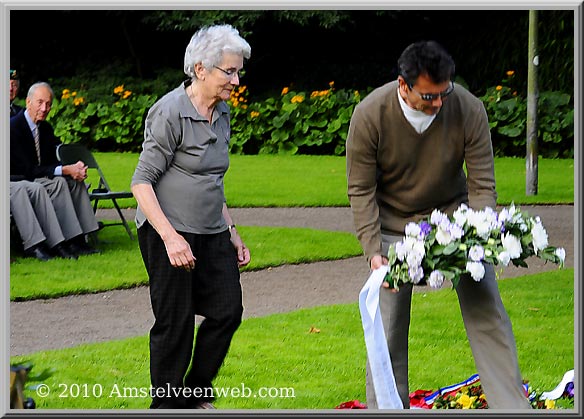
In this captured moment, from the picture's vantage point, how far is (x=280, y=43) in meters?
21.0

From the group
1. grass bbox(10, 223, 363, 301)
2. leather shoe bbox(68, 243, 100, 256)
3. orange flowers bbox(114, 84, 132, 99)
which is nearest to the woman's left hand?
grass bbox(10, 223, 363, 301)

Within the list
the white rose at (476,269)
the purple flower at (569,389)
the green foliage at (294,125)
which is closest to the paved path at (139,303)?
the purple flower at (569,389)

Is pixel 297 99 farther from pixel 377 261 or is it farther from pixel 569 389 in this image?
pixel 377 261

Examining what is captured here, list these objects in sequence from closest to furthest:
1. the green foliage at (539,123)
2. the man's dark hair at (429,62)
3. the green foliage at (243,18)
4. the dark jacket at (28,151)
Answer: the man's dark hair at (429,62) → the dark jacket at (28,151) → the green foliage at (539,123) → the green foliage at (243,18)

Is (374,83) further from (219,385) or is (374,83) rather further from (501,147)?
(219,385)

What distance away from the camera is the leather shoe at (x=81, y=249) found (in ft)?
30.7

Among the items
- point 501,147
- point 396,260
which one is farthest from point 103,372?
point 501,147

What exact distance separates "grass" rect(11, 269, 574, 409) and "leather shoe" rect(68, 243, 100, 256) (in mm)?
2740

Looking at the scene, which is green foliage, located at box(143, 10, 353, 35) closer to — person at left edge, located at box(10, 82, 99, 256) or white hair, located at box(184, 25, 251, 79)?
person at left edge, located at box(10, 82, 99, 256)

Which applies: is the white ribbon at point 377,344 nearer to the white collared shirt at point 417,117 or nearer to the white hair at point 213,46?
the white collared shirt at point 417,117

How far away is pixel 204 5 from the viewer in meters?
4.55

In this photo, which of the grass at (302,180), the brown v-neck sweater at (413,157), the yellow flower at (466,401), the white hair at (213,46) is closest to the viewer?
the brown v-neck sweater at (413,157)

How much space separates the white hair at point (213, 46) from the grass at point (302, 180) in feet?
23.7

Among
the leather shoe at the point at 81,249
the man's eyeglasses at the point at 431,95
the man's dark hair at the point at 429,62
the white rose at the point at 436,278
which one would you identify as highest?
the man's dark hair at the point at 429,62
